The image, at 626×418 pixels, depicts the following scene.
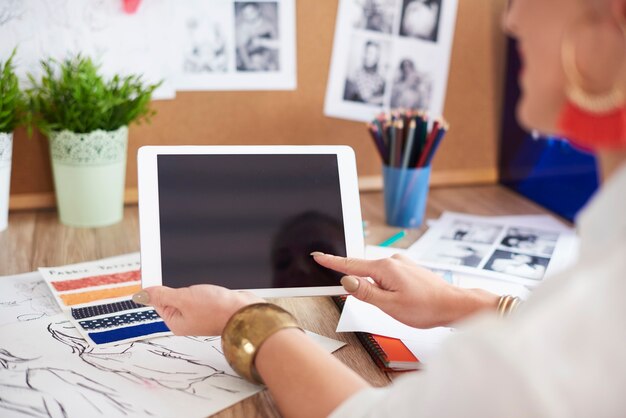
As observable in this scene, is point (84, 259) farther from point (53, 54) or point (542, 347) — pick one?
point (542, 347)

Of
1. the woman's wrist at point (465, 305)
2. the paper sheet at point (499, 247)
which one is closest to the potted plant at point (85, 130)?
the paper sheet at point (499, 247)

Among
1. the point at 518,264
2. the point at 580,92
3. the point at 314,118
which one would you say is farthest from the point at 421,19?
the point at 580,92

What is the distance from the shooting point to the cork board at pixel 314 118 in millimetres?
1147

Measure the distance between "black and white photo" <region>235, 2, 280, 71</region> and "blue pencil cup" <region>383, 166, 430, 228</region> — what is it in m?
0.28

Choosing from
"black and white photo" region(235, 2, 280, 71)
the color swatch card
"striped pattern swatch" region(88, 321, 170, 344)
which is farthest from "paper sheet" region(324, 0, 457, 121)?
"striped pattern swatch" region(88, 321, 170, 344)

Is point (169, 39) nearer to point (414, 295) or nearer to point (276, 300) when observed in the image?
point (276, 300)

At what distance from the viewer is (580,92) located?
0.44 m

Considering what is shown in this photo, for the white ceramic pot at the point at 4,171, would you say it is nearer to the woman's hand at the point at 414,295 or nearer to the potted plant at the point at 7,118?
the potted plant at the point at 7,118

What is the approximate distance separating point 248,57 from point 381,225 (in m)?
0.36

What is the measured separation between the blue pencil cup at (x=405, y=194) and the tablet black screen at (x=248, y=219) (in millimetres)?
277

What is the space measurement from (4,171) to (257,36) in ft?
1.47

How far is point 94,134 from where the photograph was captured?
39.6 inches

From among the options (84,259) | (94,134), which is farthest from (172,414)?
(94,134)

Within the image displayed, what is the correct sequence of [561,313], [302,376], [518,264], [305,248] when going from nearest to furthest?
1. [561,313]
2. [302,376]
3. [305,248]
4. [518,264]
